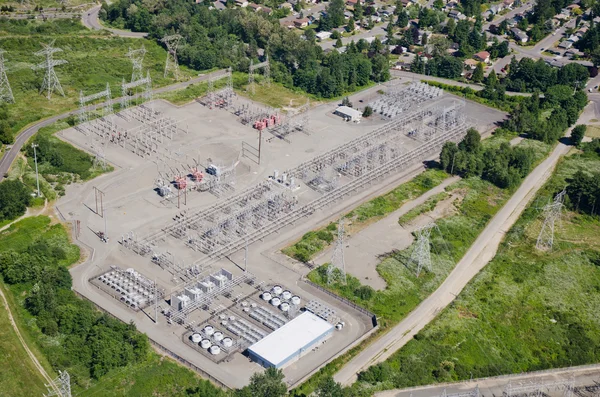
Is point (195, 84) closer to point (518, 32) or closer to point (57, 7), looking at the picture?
point (57, 7)

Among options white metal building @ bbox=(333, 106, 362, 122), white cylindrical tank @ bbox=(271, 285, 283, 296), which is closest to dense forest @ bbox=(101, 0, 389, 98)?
white metal building @ bbox=(333, 106, 362, 122)

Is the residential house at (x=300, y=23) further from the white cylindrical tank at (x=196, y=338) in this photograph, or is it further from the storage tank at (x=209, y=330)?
the white cylindrical tank at (x=196, y=338)

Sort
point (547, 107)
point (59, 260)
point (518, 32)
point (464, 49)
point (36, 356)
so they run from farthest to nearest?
point (518, 32) → point (464, 49) → point (547, 107) → point (59, 260) → point (36, 356)

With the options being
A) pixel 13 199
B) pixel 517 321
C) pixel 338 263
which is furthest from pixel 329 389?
pixel 13 199

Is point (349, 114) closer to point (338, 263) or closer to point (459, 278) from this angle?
point (338, 263)

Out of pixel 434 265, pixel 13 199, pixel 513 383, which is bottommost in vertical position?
pixel 513 383

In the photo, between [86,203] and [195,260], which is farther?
[86,203]

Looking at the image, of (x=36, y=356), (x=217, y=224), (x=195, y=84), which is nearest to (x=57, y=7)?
(x=195, y=84)
